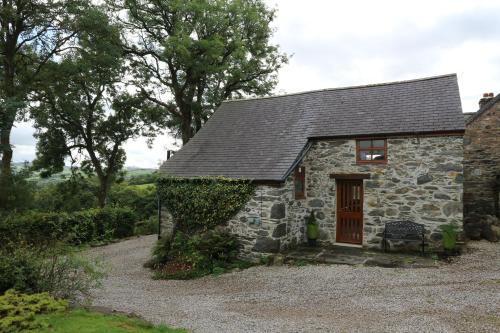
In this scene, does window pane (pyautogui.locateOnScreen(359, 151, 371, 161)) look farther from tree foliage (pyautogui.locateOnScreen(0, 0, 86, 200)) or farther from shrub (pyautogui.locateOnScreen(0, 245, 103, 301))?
tree foliage (pyautogui.locateOnScreen(0, 0, 86, 200))

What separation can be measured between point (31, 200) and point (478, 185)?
19.5 meters

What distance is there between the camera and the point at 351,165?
12.5 meters

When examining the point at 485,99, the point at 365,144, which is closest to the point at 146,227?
the point at 365,144

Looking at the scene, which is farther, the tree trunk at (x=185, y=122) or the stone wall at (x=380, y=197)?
the tree trunk at (x=185, y=122)

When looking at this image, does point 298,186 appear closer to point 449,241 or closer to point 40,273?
point 449,241

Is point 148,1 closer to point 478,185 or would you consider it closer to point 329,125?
point 329,125

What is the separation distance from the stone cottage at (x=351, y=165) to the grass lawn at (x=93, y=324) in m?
6.06

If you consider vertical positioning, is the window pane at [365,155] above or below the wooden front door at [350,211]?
above

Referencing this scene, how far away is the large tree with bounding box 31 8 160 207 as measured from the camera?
61.3ft

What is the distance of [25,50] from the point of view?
63.2ft

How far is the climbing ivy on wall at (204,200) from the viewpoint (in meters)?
11.9

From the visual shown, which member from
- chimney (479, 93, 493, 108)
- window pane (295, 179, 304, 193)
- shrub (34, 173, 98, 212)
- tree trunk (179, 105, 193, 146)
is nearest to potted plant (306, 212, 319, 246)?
window pane (295, 179, 304, 193)

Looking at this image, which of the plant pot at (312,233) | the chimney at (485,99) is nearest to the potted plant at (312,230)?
the plant pot at (312,233)

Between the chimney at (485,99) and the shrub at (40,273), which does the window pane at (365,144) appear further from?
the shrub at (40,273)
